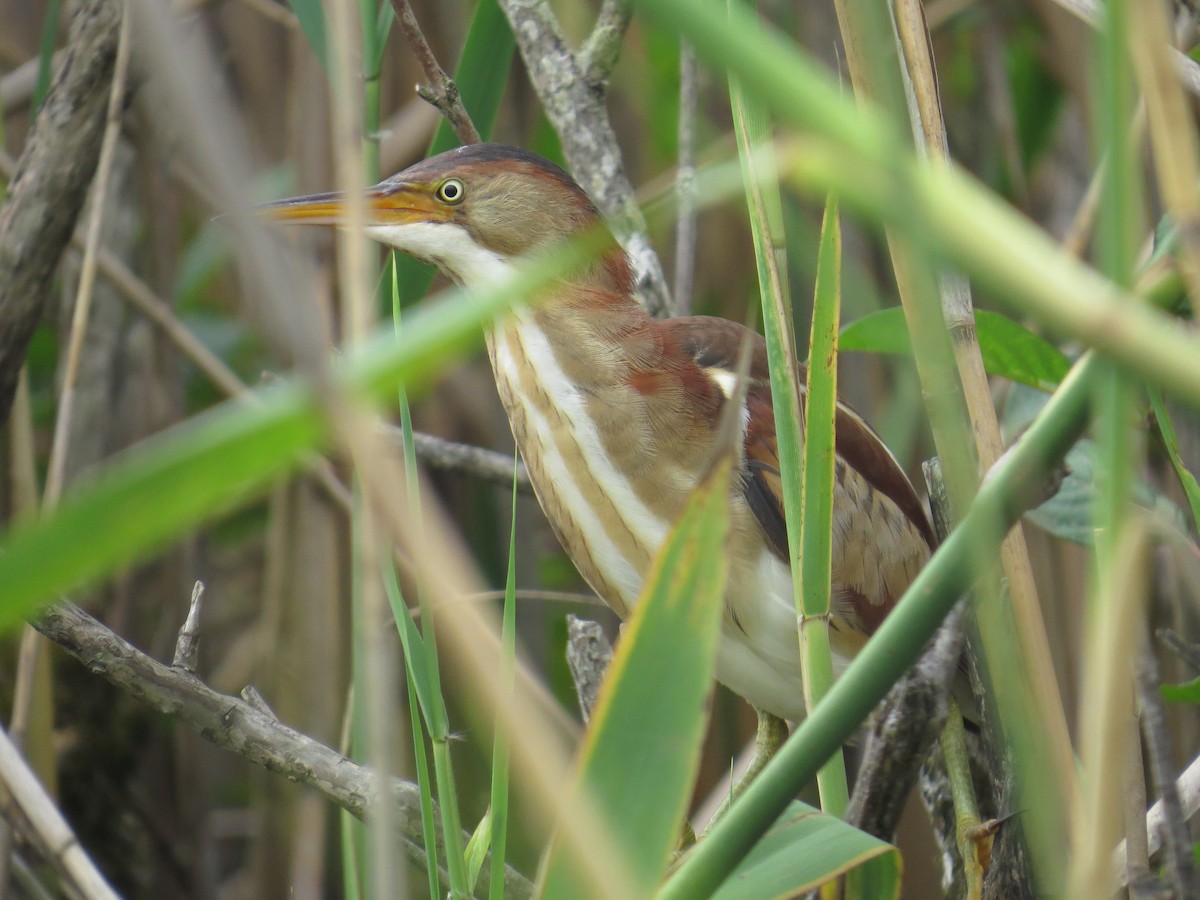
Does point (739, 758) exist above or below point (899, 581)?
below

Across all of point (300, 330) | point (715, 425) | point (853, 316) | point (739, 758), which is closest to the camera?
point (300, 330)

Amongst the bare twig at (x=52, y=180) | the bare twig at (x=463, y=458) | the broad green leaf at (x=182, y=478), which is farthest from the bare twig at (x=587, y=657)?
the broad green leaf at (x=182, y=478)

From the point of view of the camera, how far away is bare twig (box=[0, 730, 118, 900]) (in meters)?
0.96

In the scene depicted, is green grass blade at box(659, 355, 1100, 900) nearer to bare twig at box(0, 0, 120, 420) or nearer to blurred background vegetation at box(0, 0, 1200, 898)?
bare twig at box(0, 0, 120, 420)

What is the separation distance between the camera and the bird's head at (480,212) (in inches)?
50.9

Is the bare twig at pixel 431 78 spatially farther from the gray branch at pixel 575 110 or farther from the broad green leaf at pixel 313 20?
the gray branch at pixel 575 110

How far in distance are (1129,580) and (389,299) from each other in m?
0.93

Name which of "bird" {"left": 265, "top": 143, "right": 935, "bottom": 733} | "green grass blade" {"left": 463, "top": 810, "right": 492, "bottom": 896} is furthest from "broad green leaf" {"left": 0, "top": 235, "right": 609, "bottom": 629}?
"bird" {"left": 265, "top": 143, "right": 935, "bottom": 733}

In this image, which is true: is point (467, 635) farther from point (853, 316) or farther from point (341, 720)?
point (853, 316)

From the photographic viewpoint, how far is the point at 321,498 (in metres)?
1.76

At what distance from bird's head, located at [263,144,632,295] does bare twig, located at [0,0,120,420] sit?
0.36 m

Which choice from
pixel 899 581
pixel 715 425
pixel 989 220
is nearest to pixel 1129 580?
pixel 989 220

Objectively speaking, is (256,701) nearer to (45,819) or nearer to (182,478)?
(45,819)

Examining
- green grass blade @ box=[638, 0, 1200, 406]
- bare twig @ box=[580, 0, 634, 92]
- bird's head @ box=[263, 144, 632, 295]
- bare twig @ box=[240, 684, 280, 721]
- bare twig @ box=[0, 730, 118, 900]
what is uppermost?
bare twig @ box=[580, 0, 634, 92]
